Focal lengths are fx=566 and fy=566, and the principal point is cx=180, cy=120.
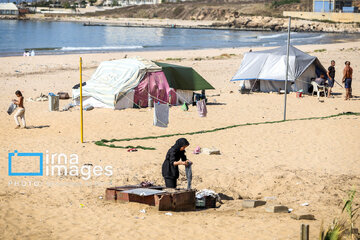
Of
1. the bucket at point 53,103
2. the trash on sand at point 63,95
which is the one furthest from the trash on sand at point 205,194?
the trash on sand at point 63,95

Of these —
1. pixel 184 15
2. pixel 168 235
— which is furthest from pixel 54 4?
pixel 168 235

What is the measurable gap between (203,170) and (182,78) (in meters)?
8.56

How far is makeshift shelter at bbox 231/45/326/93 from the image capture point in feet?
72.5

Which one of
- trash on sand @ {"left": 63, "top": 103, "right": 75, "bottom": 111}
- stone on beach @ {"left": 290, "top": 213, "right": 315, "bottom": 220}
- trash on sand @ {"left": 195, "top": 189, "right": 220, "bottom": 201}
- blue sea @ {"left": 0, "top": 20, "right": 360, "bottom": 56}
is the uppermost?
blue sea @ {"left": 0, "top": 20, "right": 360, "bottom": 56}

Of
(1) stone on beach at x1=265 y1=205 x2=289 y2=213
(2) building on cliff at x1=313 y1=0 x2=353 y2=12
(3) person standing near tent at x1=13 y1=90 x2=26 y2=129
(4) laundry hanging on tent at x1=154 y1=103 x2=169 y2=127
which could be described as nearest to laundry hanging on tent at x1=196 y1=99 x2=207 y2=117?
(4) laundry hanging on tent at x1=154 y1=103 x2=169 y2=127

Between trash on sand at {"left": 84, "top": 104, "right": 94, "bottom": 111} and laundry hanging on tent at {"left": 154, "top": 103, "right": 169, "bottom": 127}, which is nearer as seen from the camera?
laundry hanging on tent at {"left": 154, "top": 103, "right": 169, "bottom": 127}

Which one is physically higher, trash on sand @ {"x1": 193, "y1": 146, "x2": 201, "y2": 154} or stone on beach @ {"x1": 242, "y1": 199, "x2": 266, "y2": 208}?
trash on sand @ {"x1": 193, "y1": 146, "x2": 201, "y2": 154}

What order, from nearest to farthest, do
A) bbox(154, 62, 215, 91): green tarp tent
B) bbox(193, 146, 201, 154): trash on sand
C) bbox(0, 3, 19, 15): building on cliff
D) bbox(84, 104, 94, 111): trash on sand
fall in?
1. bbox(193, 146, 201, 154): trash on sand
2. bbox(84, 104, 94, 111): trash on sand
3. bbox(154, 62, 215, 91): green tarp tent
4. bbox(0, 3, 19, 15): building on cliff

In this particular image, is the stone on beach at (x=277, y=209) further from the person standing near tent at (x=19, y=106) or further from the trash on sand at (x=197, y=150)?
the person standing near tent at (x=19, y=106)

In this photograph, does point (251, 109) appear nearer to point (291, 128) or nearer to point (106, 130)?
point (291, 128)

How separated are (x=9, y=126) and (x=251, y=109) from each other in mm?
8040

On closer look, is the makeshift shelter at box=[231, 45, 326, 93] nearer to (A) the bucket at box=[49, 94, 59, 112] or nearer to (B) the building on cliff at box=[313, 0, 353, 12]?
(A) the bucket at box=[49, 94, 59, 112]

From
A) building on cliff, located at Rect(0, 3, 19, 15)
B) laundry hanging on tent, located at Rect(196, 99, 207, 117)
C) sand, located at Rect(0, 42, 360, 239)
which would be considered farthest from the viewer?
building on cliff, located at Rect(0, 3, 19, 15)

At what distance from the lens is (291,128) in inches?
609
